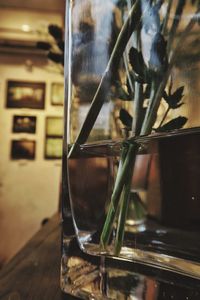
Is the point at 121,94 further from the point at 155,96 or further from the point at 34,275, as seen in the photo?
the point at 34,275

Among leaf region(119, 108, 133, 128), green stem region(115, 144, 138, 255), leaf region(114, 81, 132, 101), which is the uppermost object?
leaf region(114, 81, 132, 101)

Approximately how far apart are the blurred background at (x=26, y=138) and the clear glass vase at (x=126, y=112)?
5.66 feet

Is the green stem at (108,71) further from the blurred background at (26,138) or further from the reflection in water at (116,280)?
the blurred background at (26,138)

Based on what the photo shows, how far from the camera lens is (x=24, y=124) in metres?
2.01

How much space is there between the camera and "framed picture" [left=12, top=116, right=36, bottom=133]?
201 cm

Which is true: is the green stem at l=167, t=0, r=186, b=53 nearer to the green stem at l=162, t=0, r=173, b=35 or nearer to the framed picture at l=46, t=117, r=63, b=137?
the green stem at l=162, t=0, r=173, b=35

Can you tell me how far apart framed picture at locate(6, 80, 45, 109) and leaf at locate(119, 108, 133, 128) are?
1.80 meters

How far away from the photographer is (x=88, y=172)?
290 millimetres

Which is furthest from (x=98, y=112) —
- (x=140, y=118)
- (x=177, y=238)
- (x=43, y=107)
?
(x=43, y=107)

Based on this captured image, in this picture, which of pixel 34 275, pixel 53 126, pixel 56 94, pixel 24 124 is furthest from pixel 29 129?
pixel 34 275

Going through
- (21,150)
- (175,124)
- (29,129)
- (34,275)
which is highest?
(29,129)

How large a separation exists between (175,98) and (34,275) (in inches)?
8.3

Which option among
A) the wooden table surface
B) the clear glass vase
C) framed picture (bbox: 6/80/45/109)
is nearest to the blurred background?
framed picture (bbox: 6/80/45/109)

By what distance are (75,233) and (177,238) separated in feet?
0.32
